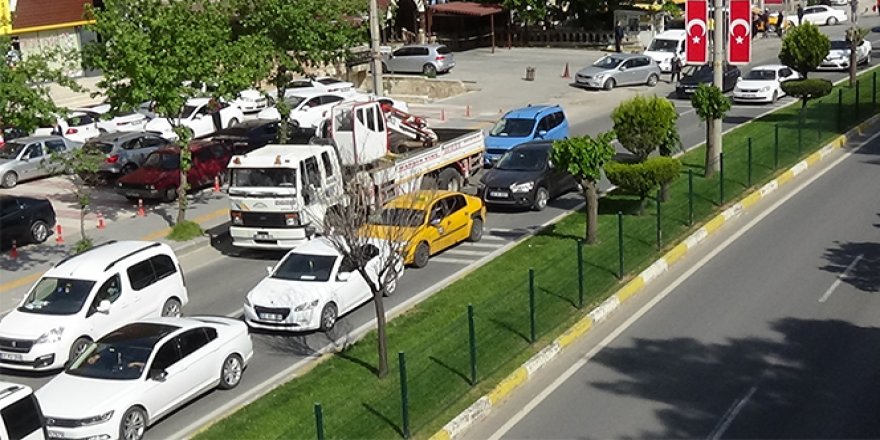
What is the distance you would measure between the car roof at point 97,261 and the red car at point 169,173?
10.2m

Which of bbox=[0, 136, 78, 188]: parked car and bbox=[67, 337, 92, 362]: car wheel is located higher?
bbox=[0, 136, 78, 188]: parked car

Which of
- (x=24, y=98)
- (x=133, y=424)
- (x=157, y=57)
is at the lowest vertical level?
(x=133, y=424)

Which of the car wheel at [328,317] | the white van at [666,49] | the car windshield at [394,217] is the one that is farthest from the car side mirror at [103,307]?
the white van at [666,49]

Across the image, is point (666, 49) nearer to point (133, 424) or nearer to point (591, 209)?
point (591, 209)

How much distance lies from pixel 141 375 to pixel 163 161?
16.9m

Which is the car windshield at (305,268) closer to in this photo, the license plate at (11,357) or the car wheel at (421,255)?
the car wheel at (421,255)

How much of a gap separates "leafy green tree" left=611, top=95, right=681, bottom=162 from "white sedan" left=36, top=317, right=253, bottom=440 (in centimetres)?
1222

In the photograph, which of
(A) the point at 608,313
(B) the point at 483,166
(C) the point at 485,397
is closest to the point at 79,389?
(C) the point at 485,397

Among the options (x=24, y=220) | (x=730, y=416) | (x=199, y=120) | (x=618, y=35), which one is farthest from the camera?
(x=618, y=35)

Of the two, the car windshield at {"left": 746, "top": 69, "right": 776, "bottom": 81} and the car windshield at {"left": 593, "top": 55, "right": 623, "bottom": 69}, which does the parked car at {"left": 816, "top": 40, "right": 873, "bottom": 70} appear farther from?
the car windshield at {"left": 593, "top": 55, "right": 623, "bottom": 69}

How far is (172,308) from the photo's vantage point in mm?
21250

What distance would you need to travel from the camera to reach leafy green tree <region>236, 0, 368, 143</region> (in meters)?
35.3

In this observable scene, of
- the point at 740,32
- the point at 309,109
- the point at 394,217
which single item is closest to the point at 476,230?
the point at 394,217

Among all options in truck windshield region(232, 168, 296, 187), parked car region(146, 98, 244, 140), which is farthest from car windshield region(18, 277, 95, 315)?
parked car region(146, 98, 244, 140)
